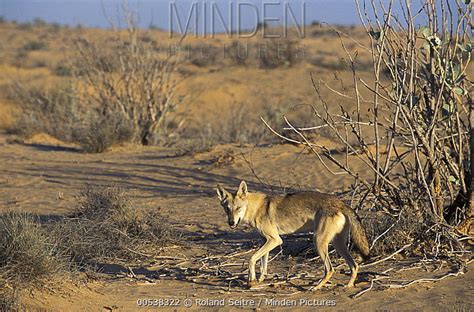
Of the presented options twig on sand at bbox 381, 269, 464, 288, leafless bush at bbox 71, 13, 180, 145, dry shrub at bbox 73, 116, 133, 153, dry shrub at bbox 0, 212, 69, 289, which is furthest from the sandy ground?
leafless bush at bbox 71, 13, 180, 145

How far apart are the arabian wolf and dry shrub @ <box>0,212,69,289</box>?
66.9 inches

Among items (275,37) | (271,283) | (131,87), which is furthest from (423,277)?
(275,37)

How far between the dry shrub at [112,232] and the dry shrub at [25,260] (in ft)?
2.10

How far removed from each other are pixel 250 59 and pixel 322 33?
22.7m

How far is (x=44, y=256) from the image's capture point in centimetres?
656

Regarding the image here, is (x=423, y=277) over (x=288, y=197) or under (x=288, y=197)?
under

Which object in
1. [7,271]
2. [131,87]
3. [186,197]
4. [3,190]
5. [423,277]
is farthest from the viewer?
[131,87]

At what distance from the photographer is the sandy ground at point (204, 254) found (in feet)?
21.0

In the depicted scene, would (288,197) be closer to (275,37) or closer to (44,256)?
(44,256)

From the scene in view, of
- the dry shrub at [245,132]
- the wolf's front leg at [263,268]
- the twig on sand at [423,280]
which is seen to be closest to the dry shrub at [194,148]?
the dry shrub at [245,132]

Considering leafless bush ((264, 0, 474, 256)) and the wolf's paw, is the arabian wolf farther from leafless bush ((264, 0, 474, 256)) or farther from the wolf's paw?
leafless bush ((264, 0, 474, 256))

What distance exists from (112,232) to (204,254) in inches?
43.6

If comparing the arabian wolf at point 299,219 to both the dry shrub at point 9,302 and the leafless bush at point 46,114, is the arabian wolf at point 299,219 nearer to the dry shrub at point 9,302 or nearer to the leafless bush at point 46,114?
the dry shrub at point 9,302

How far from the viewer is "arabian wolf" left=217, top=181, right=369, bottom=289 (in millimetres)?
6621
